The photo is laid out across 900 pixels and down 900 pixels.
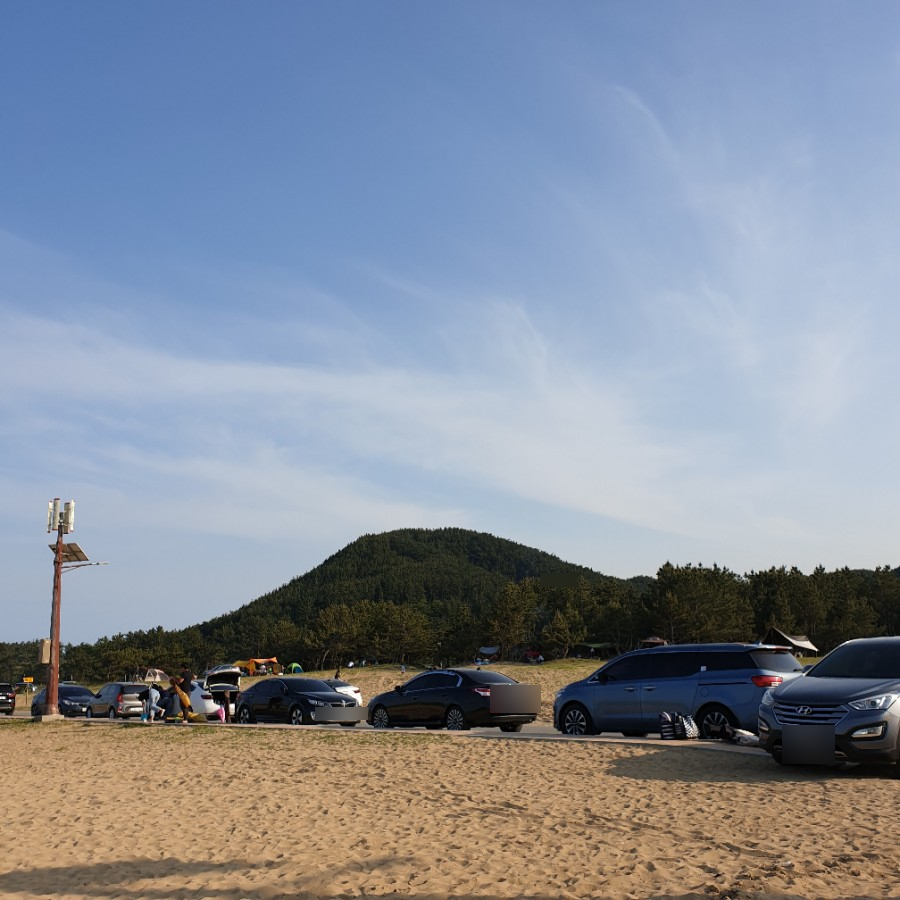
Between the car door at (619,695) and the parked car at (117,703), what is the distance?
66.5 ft

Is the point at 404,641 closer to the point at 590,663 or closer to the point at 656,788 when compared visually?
the point at 590,663

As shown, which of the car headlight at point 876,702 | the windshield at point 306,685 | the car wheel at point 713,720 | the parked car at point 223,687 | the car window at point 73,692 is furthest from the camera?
the car window at point 73,692

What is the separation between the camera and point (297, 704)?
82.0 feet

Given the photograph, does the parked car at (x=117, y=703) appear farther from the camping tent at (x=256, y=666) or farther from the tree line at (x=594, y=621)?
the tree line at (x=594, y=621)

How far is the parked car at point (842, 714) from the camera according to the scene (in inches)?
436

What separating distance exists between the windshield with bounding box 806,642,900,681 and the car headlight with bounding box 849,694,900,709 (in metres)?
0.48

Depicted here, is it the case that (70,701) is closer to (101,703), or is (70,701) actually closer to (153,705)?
(101,703)

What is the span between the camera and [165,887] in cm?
763

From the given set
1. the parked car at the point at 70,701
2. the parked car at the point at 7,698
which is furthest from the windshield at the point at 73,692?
the parked car at the point at 7,698

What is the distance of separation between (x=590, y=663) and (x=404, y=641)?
180 ft

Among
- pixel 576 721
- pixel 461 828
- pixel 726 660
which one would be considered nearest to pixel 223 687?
pixel 576 721

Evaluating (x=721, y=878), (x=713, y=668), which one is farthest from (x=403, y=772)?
(x=721, y=878)

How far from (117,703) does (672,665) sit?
2305 centimetres

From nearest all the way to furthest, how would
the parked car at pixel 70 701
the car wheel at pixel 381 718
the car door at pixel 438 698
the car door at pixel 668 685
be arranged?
the car door at pixel 668 685 → the car door at pixel 438 698 → the car wheel at pixel 381 718 → the parked car at pixel 70 701
